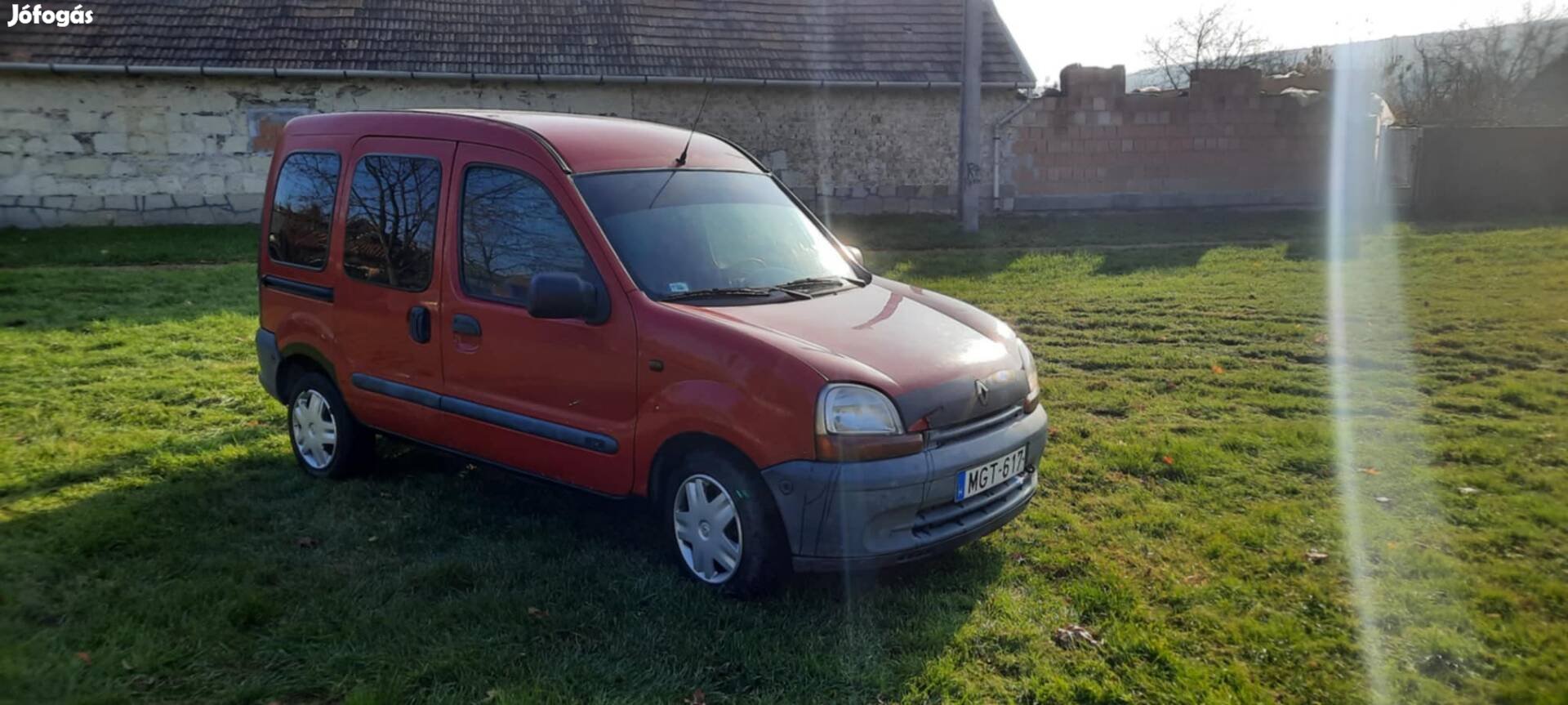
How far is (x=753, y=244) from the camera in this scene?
4.87 metres

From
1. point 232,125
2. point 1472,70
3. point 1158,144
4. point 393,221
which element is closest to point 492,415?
point 393,221

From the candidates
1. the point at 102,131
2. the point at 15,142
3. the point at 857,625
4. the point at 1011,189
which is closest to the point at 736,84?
the point at 1011,189

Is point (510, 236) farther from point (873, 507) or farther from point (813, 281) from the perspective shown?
point (873, 507)

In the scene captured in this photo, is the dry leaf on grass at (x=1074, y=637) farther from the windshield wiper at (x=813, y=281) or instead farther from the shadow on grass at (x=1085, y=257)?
the shadow on grass at (x=1085, y=257)

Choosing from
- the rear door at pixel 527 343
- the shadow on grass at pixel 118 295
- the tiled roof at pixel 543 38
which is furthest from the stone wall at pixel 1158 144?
the rear door at pixel 527 343

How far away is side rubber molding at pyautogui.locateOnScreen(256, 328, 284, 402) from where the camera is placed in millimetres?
5941

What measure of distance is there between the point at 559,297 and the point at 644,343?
389 mm

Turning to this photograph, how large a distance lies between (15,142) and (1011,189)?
55.5ft

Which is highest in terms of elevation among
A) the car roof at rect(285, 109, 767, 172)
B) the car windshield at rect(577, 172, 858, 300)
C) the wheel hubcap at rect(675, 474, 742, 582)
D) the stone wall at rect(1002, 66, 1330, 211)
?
the stone wall at rect(1002, 66, 1330, 211)

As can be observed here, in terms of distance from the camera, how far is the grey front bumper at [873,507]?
375 cm

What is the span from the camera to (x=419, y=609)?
400 centimetres

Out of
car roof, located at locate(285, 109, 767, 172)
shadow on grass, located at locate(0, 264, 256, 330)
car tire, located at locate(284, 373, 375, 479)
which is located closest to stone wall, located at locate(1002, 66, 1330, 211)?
shadow on grass, located at locate(0, 264, 256, 330)

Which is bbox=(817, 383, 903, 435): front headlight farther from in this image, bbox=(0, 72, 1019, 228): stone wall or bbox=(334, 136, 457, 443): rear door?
bbox=(0, 72, 1019, 228): stone wall

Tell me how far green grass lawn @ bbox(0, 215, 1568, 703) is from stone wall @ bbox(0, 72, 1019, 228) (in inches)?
422
